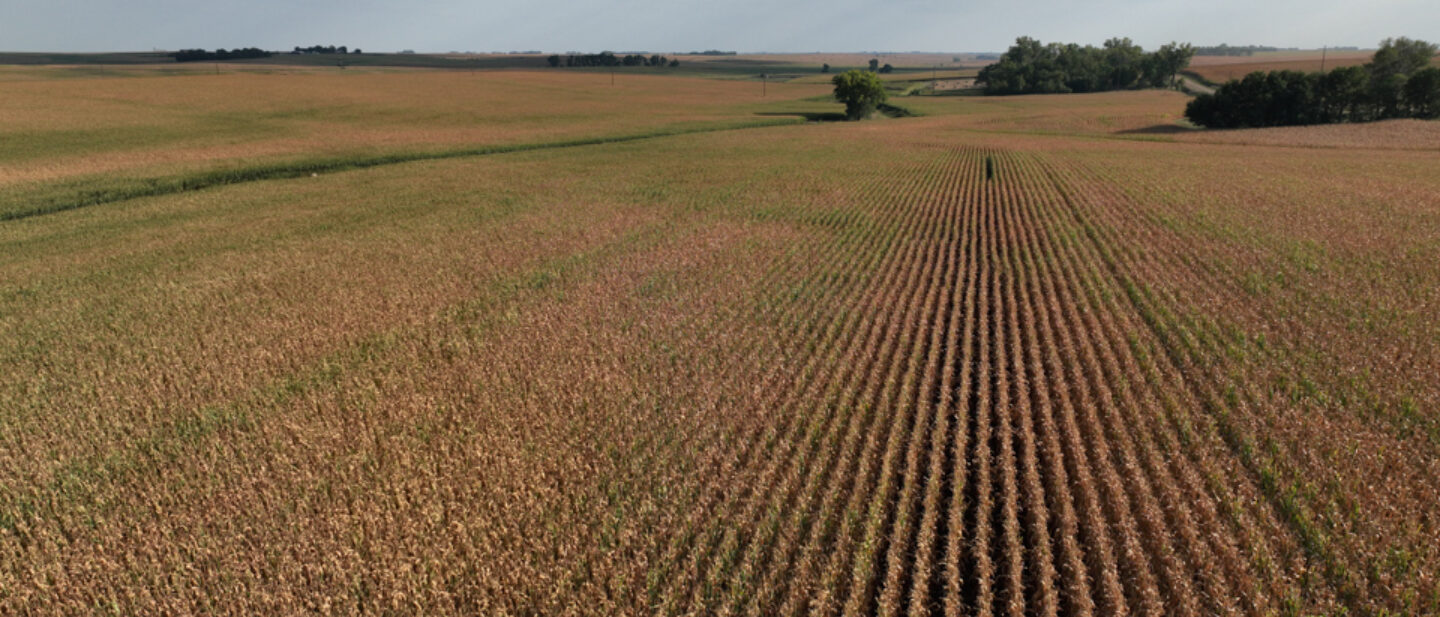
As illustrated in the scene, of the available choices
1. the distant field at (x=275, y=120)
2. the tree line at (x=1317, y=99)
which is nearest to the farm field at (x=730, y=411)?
the distant field at (x=275, y=120)

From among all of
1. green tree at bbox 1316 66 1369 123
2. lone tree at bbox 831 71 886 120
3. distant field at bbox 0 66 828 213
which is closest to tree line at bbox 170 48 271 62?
distant field at bbox 0 66 828 213

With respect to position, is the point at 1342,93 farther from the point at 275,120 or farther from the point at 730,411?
the point at 275,120

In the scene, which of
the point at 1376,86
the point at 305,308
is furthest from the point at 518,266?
the point at 1376,86

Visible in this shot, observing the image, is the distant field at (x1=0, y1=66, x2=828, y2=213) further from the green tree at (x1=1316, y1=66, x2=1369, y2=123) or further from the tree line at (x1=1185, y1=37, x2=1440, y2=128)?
the green tree at (x1=1316, y1=66, x2=1369, y2=123)

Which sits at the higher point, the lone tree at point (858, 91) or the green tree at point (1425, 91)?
the lone tree at point (858, 91)

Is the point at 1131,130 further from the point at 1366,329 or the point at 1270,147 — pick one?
the point at 1366,329

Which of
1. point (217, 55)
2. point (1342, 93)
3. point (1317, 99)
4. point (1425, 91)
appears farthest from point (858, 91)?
point (217, 55)

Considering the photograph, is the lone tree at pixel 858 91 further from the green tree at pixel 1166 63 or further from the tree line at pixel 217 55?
the tree line at pixel 217 55
